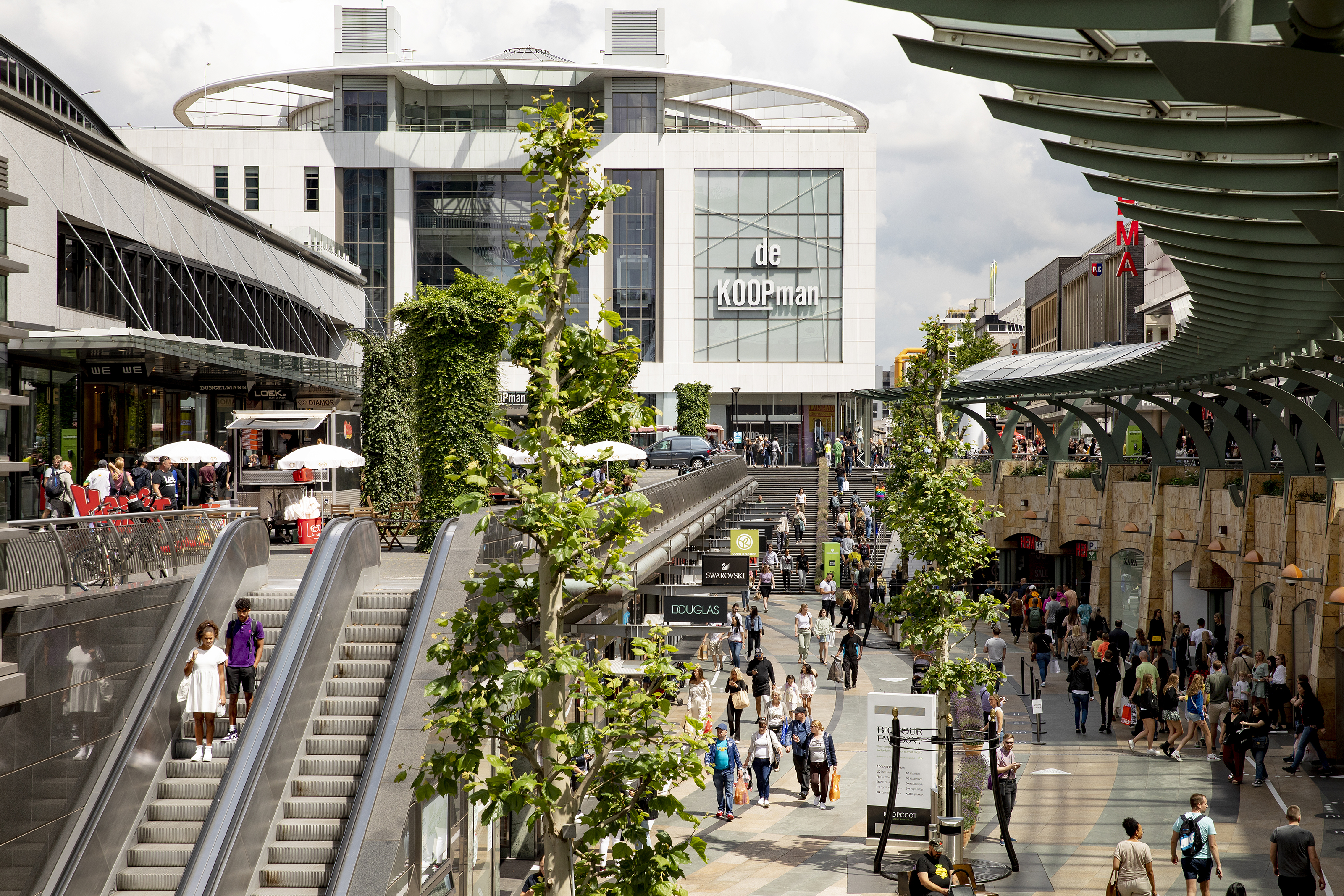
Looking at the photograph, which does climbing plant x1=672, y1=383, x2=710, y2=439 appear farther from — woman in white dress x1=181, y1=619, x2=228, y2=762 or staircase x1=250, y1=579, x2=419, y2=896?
woman in white dress x1=181, y1=619, x2=228, y2=762

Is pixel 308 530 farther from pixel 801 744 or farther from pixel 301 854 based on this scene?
pixel 301 854

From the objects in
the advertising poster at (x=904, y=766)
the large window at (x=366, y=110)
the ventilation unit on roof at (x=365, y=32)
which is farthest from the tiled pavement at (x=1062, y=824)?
the ventilation unit on roof at (x=365, y=32)

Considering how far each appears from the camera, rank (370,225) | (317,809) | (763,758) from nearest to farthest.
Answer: (317,809)
(763,758)
(370,225)

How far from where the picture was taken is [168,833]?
10266 mm

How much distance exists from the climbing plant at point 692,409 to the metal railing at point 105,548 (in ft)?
146

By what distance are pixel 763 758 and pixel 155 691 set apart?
9.13 metres

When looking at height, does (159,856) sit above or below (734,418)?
below

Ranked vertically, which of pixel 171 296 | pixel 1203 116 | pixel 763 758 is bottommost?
pixel 763 758

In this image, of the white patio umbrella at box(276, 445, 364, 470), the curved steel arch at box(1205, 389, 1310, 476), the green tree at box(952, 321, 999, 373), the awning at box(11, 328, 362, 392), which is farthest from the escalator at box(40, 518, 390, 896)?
the green tree at box(952, 321, 999, 373)

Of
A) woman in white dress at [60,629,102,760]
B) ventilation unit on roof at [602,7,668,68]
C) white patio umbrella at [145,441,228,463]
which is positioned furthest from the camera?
ventilation unit on roof at [602,7,668,68]

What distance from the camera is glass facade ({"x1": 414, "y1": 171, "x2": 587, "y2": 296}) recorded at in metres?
63.8

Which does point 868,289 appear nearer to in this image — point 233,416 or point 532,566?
point 233,416

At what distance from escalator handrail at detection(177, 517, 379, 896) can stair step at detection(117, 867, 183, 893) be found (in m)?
0.48

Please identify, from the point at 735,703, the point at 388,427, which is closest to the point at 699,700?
the point at 735,703
